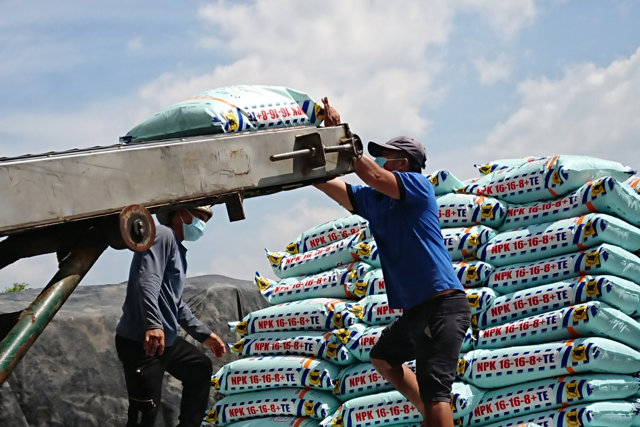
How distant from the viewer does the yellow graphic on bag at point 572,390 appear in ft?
14.5

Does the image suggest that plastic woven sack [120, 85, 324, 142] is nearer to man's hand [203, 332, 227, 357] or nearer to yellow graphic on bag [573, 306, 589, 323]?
yellow graphic on bag [573, 306, 589, 323]

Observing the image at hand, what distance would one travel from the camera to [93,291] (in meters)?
6.28

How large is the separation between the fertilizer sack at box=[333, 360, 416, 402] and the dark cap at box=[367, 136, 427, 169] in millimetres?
1298

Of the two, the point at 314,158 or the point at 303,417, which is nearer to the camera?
the point at 314,158

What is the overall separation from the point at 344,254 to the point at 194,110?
8.48 ft

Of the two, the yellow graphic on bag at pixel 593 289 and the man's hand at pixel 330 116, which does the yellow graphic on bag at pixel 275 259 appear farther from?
the man's hand at pixel 330 116

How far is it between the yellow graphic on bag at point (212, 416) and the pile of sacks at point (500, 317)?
0.7 inches

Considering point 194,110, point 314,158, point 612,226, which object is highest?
point 612,226

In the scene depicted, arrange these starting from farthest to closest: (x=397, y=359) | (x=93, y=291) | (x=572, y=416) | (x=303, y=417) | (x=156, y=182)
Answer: (x=93, y=291) < (x=303, y=417) < (x=572, y=416) < (x=397, y=359) < (x=156, y=182)

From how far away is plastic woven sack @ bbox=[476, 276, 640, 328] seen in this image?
4.57 m

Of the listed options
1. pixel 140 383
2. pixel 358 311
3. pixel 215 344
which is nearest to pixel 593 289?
pixel 358 311

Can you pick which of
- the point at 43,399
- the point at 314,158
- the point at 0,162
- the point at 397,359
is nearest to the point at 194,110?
the point at 314,158

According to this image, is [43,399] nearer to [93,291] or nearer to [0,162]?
[93,291]

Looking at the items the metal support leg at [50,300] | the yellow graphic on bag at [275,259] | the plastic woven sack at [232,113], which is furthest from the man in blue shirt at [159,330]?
the metal support leg at [50,300]
